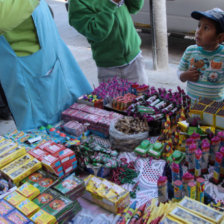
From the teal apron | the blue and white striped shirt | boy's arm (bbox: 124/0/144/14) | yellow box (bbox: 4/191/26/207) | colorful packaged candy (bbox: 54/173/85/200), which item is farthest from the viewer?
boy's arm (bbox: 124/0/144/14)

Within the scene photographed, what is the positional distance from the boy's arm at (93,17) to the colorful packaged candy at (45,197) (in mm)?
1599

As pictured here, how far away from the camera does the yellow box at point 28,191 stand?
1741mm

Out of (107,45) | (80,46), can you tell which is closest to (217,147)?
(107,45)

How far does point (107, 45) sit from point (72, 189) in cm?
178

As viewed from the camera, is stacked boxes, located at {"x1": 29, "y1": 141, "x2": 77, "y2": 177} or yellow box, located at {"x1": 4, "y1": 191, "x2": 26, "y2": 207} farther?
stacked boxes, located at {"x1": 29, "y1": 141, "x2": 77, "y2": 177}

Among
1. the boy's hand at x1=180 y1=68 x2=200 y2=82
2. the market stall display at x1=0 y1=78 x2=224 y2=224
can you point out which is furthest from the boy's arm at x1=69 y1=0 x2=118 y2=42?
the boy's hand at x1=180 y1=68 x2=200 y2=82

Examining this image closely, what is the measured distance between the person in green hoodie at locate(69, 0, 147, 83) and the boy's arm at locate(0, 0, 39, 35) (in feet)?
1.56

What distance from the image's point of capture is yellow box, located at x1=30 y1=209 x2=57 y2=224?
156 centimetres

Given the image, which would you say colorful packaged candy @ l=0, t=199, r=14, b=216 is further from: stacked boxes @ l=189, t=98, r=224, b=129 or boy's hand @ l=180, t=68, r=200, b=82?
boy's hand @ l=180, t=68, r=200, b=82

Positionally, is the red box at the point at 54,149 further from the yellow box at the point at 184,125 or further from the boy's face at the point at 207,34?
the boy's face at the point at 207,34

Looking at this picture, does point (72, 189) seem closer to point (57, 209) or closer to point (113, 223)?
point (57, 209)

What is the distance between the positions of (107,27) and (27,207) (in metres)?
1.81

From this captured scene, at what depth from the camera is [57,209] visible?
167cm

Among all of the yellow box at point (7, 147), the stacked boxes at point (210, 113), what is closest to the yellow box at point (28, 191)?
the yellow box at point (7, 147)
